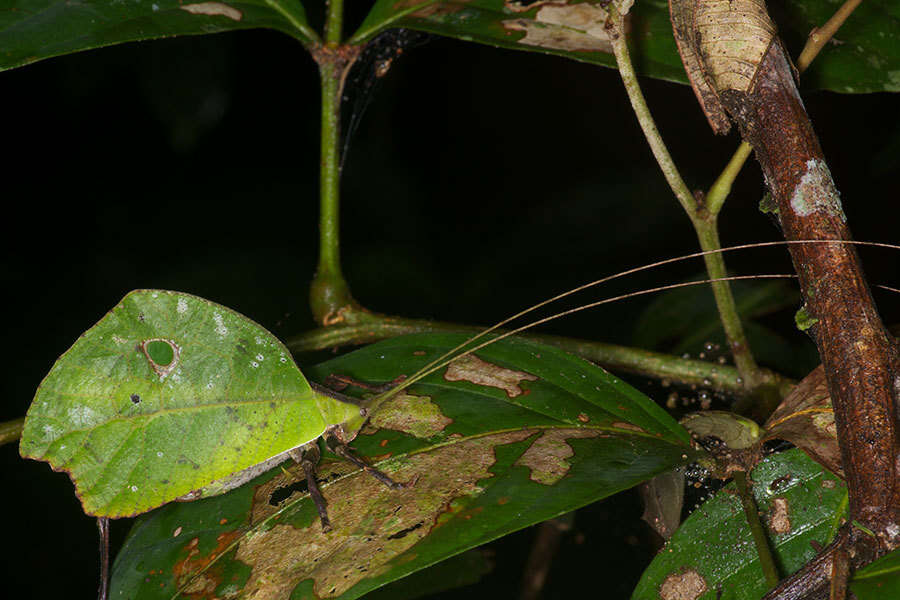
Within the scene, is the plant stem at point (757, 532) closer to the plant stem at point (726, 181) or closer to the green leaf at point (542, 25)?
the plant stem at point (726, 181)

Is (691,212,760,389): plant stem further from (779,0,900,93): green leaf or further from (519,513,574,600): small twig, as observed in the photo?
(519,513,574,600): small twig

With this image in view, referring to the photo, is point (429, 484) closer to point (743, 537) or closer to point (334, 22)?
point (743, 537)

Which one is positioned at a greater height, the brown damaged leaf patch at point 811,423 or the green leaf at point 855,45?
the green leaf at point 855,45

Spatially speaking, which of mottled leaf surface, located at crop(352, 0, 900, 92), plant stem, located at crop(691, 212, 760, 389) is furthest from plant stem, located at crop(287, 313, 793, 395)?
mottled leaf surface, located at crop(352, 0, 900, 92)

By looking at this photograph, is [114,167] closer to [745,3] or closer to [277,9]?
[277,9]

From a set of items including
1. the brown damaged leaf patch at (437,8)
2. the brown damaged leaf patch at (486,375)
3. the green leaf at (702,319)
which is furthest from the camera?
the green leaf at (702,319)

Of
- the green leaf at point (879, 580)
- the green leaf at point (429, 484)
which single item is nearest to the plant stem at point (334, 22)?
the green leaf at point (429, 484)

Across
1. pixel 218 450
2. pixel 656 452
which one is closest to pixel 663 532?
pixel 656 452
